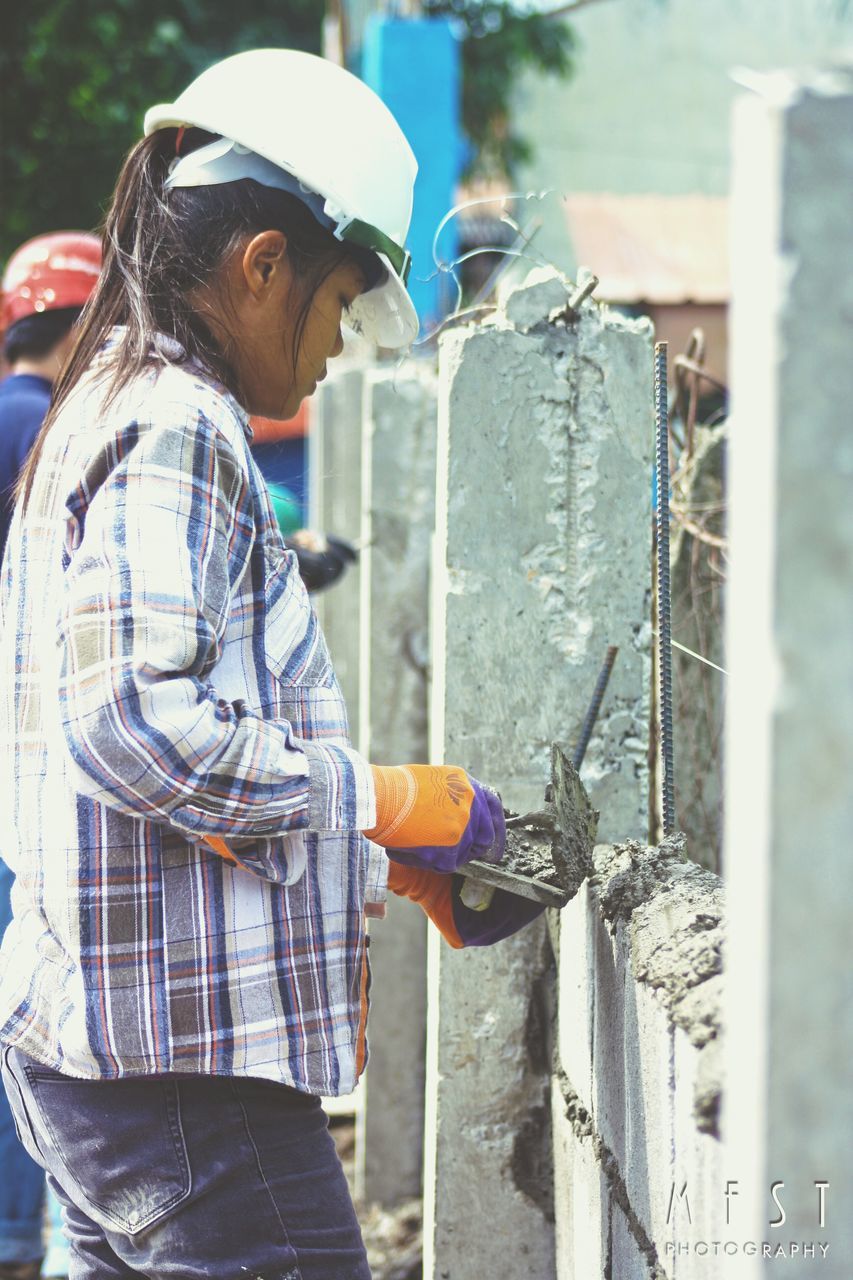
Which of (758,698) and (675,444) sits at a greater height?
(675,444)

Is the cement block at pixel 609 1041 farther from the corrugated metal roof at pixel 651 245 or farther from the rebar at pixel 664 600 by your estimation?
the corrugated metal roof at pixel 651 245

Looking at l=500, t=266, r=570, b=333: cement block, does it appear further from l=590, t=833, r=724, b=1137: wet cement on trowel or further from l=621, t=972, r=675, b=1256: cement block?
l=621, t=972, r=675, b=1256: cement block

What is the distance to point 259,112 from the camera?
1.74 m

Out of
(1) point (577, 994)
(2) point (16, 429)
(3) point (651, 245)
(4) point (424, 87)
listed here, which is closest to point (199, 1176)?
(1) point (577, 994)

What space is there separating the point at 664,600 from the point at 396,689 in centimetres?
199

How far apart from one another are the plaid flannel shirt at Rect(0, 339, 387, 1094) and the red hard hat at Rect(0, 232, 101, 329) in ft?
6.31

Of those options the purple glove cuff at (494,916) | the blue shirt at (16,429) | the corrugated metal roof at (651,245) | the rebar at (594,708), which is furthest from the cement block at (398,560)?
the corrugated metal roof at (651,245)

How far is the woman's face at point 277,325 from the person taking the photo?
172 centimetres

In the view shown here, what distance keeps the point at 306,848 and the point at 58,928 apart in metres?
0.31

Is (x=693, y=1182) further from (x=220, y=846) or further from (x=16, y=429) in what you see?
(x=16, y=429)

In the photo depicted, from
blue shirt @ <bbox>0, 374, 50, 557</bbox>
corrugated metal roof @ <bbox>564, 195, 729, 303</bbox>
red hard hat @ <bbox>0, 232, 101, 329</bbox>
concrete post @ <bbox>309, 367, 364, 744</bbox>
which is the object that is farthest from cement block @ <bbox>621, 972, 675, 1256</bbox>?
corrugated metal roof @ <bbox>564, 195, 729, 303</bbox>

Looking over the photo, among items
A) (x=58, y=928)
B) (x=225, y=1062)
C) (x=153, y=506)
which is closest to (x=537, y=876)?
(x=225, y=1062)

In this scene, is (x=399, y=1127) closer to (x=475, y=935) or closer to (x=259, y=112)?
(x=475, y=935)

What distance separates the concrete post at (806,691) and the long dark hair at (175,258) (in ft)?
3.16
